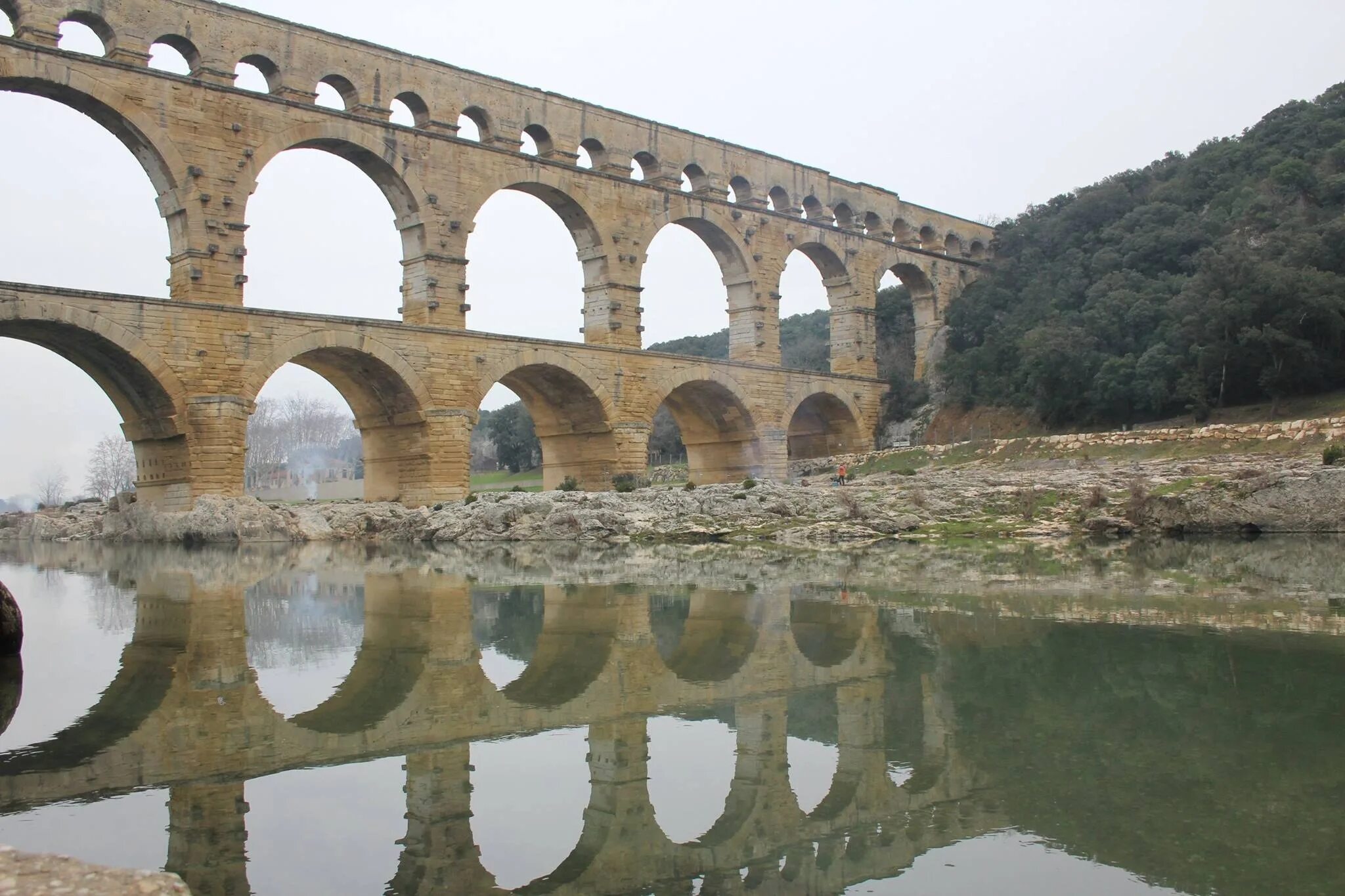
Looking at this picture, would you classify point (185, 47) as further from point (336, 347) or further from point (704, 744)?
point (704, 744)

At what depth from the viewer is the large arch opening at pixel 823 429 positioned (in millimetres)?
32906

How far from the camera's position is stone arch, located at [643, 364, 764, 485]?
29.2m

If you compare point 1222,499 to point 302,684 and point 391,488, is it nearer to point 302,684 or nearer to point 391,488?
point 302,684

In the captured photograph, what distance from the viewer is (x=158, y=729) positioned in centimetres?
507

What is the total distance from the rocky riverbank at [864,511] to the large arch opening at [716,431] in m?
7.08

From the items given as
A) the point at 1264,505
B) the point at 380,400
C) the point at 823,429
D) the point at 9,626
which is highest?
the point at 380,400

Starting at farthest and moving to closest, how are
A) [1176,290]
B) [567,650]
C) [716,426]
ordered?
[716,426] < [1176,290] < [567,650]

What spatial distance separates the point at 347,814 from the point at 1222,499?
15.2 metres

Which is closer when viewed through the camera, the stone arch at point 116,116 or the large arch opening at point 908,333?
the stone arch at point 116,116

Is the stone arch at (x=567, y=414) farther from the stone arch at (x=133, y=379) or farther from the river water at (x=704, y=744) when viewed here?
the river water at (x=704, y=744)

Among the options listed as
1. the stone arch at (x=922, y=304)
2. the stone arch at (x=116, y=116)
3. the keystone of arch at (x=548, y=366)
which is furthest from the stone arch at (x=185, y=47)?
the stone arch at (x=922, y=304)

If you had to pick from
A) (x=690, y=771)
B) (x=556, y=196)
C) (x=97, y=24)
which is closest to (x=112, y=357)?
(x=97, y=24)

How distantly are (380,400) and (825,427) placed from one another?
46.9ft

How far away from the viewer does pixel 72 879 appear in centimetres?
270
